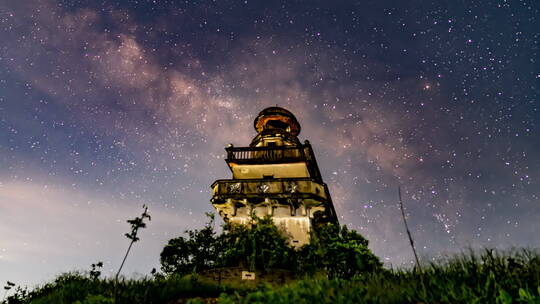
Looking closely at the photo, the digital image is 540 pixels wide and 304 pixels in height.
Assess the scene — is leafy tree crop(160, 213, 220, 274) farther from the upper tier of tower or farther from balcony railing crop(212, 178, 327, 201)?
the upper tier of tower

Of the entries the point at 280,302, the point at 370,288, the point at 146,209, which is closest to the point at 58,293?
the point at 146,209

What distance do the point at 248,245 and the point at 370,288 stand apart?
10.5 meters

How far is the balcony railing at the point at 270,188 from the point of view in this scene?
21500mm

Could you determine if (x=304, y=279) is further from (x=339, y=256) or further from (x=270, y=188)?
(x=270, y=188)

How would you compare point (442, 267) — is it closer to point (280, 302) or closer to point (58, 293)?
point (280, 302)

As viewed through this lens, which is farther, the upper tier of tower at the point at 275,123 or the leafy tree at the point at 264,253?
the upper tier of tower at the point at 275,123

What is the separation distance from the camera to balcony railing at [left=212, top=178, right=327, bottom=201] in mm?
21500

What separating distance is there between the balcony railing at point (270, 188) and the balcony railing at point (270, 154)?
290 cm

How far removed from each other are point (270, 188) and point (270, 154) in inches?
165

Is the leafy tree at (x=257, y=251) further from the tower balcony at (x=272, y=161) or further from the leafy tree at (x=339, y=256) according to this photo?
the tower balcony at (x=272, y=161)

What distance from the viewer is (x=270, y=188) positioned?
72.6 feet

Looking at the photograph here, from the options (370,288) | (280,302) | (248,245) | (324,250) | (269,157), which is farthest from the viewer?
(269,157)

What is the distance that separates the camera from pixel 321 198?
2166cm

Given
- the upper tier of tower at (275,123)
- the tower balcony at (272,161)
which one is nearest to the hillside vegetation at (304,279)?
the tower balcony at (272,161)
